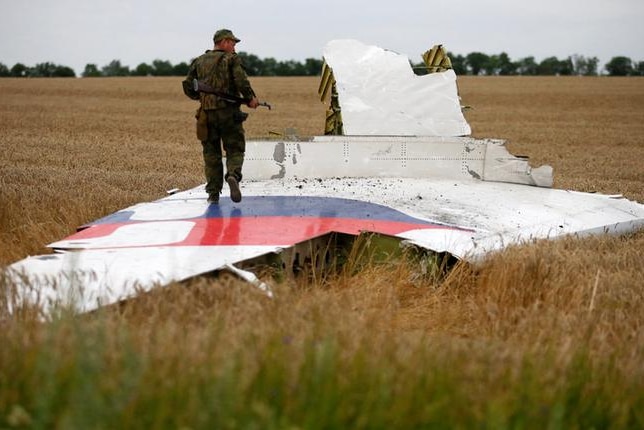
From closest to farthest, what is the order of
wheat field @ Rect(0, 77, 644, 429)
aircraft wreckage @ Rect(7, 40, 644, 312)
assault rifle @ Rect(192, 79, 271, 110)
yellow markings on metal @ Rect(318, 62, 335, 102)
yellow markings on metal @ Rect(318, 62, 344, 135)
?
wheat field @ Rect(0, 77, 644, 429) < aircraft wreckage @ Rect(7, 40, 644, 312) < assault rifle @ Rect(192, 79, 271, 110) < yellow markings on metal @ Rect(318, 62, 344, 135) < yellow markings on metal @ Rect(318, 62, 335, 102)

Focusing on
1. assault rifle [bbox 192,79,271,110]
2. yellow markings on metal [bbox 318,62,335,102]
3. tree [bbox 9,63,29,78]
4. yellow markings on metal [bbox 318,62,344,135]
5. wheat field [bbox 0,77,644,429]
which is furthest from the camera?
tree [bbox 9,63,29,78]

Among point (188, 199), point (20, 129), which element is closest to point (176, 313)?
point (188, 199)

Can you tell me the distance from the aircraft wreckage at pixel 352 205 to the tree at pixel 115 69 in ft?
203

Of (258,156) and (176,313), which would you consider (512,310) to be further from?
(258,156)

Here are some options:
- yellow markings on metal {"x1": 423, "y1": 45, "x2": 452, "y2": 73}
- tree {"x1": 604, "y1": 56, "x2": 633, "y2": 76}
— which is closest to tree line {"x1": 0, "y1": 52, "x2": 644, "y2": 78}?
tree {"x1": 604, "y1": 56, "x2": 633, "y2": 76}

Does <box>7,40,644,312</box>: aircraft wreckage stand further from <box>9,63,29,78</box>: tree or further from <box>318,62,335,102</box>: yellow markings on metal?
<box>9,63,29,78</box>: tree

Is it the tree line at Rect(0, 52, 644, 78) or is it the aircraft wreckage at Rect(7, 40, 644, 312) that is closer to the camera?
the aircraft wreckage at Rect(7, 40, 644, 312)

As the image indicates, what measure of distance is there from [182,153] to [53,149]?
2.26 metres

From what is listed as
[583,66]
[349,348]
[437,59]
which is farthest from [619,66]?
[349,348]

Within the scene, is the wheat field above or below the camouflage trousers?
below

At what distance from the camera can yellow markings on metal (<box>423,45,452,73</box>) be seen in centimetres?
908

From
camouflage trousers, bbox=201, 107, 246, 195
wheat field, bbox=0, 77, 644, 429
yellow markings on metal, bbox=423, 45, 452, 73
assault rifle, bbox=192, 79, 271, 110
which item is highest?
yellow markings on metal, bbox=423, 45, 452, 73

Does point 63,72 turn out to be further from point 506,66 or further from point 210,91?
point 210,91

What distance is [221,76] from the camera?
7.14m
